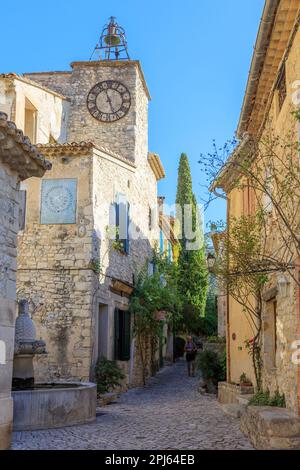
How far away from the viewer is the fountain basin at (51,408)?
9.03m

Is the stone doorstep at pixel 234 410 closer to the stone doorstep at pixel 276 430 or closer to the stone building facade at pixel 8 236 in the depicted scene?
the stone doorstep at pixel 276 430

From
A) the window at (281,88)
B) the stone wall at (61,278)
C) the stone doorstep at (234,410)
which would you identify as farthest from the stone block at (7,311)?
the stone wall at (61,278)

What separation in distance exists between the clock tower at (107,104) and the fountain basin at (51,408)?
11.1 metres

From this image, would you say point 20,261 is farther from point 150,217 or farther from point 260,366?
point 150,217

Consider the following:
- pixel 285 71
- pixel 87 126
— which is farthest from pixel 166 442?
pixel 87 126

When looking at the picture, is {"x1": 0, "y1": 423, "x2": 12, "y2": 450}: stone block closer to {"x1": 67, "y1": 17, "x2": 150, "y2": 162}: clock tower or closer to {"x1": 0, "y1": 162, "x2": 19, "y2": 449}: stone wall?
{"x1": 0, "y1": 162, "x2": 19, "y2": 449}: stone wall

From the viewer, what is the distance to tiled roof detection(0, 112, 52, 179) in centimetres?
709

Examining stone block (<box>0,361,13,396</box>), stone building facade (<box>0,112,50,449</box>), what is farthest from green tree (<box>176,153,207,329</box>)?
stone block (<box>0,361,13,396</box>)

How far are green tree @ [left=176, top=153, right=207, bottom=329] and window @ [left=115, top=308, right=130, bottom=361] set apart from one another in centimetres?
1259

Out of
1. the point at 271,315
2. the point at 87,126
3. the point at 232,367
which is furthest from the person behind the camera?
the point at 87,126

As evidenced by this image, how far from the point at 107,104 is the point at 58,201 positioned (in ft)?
21.1

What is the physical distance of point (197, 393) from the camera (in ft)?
52.4

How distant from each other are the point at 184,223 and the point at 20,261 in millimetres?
18345

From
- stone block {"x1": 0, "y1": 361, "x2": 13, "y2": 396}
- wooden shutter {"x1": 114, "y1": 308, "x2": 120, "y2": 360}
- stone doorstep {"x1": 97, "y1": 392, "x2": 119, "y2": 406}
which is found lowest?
stone doorstep {"x1": 97, "y1": 392, "x2": 119, "y2": 406}
